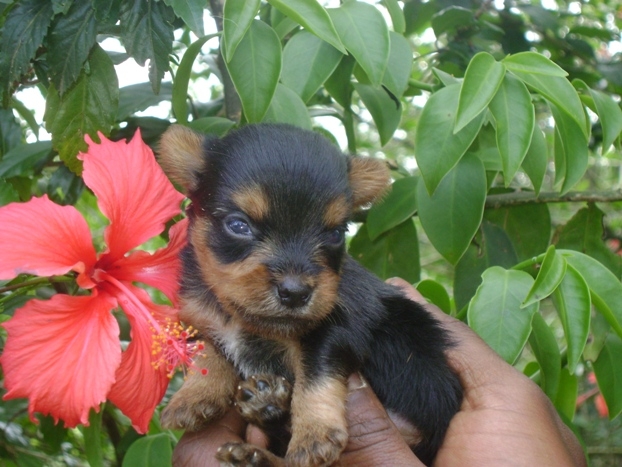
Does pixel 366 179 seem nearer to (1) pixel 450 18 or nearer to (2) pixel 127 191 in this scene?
(2) pixel 127 191

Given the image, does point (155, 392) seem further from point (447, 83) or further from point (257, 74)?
point (447, 83)

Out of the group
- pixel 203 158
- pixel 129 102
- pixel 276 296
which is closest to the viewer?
pixel 276 296

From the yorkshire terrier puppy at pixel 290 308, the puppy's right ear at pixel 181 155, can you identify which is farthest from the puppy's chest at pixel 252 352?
the puppy's right ear at pixel 181 155

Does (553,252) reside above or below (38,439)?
above

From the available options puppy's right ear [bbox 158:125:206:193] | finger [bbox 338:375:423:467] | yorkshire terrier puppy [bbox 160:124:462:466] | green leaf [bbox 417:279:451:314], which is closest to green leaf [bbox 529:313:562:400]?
yorkshire terrier puppy [bbox 160:124:462:466]

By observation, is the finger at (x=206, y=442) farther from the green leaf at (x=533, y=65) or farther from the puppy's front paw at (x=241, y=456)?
the green leaf at (x=533, y=65)

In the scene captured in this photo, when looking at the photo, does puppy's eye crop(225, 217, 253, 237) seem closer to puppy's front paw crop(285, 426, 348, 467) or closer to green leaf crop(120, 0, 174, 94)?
green leaf crop(120, 0, 174, 94)

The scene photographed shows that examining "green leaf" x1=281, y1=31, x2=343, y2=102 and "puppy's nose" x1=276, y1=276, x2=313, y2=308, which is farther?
"green leaf" x1=281, y1=31, x2=343, y2=102

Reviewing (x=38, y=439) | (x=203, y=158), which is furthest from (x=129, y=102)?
(x=38, y=439)
